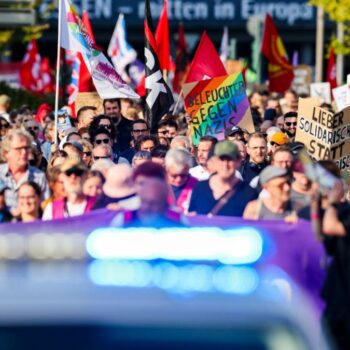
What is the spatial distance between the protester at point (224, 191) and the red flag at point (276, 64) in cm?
1608

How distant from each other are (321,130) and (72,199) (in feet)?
18.7

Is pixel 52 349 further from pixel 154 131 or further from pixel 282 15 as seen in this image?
pixel 282 15

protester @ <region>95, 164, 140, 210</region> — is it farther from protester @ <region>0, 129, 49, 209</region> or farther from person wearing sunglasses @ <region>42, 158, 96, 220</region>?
protester @ <region>0, 129, 49, 209</region>

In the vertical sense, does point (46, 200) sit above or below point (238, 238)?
below

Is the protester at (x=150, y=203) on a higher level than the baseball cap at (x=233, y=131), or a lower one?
higher

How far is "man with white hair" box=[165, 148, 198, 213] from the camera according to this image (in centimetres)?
955

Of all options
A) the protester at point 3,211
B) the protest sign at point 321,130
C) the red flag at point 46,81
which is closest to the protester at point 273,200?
the protester at point 3,211

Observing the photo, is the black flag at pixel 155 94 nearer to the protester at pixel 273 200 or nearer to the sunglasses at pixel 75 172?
the sunglasses at pixel 75 172

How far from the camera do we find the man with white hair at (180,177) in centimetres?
955

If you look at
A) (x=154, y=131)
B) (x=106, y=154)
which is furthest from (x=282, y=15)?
(x=106, y=154)

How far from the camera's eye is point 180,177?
9.74m

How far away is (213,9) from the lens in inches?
2157

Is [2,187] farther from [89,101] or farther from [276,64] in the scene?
[276,64]

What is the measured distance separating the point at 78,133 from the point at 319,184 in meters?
8.67
